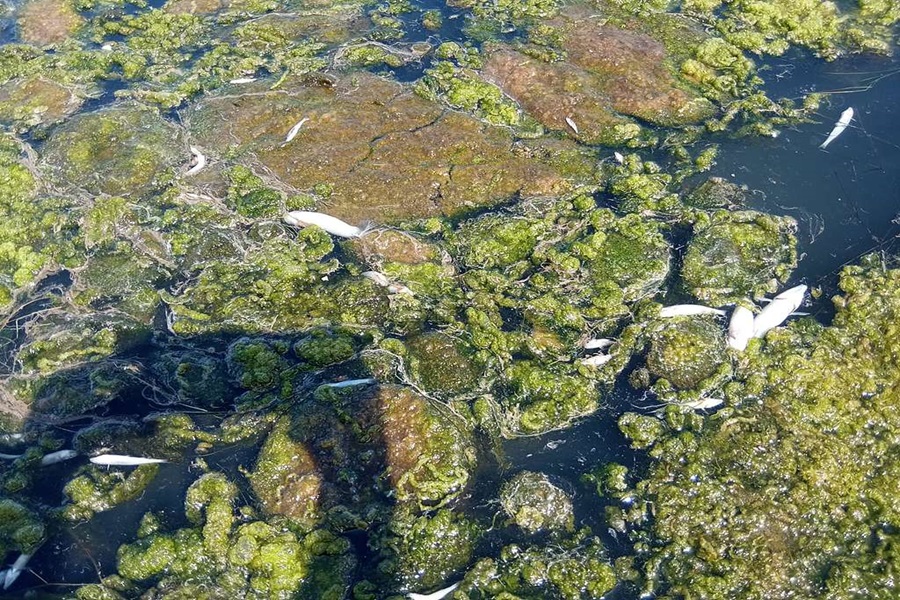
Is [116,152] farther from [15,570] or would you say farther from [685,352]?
[685,352]

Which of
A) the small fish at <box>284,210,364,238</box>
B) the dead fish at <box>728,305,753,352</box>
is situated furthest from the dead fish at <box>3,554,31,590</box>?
the dead fish at <box>728,305,753,352</box>

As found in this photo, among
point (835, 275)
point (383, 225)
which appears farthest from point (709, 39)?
point (383, 225)

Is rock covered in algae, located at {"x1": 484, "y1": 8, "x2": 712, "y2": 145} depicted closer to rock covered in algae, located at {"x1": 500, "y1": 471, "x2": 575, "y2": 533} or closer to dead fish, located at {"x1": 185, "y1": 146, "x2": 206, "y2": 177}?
dead fish, located at {"x1": 185, "y1": 146, "x2": 206, "y2": 177}

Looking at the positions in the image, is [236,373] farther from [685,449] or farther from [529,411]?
[685,449]

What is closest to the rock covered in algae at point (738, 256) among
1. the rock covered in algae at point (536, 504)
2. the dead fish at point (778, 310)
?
the dead fish at point (778, 310)

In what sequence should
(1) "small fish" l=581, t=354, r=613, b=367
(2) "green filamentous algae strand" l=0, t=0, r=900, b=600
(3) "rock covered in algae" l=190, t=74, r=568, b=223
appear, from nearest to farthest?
(2) "green filamentous algae strand" l=0, t=0, r=900, b=600
(1) "small fish" l=581, t=354, r=613, b=367
(3) "rock covered in algae" l=190, t=74, r=568, b=223

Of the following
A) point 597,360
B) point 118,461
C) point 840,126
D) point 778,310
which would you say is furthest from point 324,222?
point 840,126
